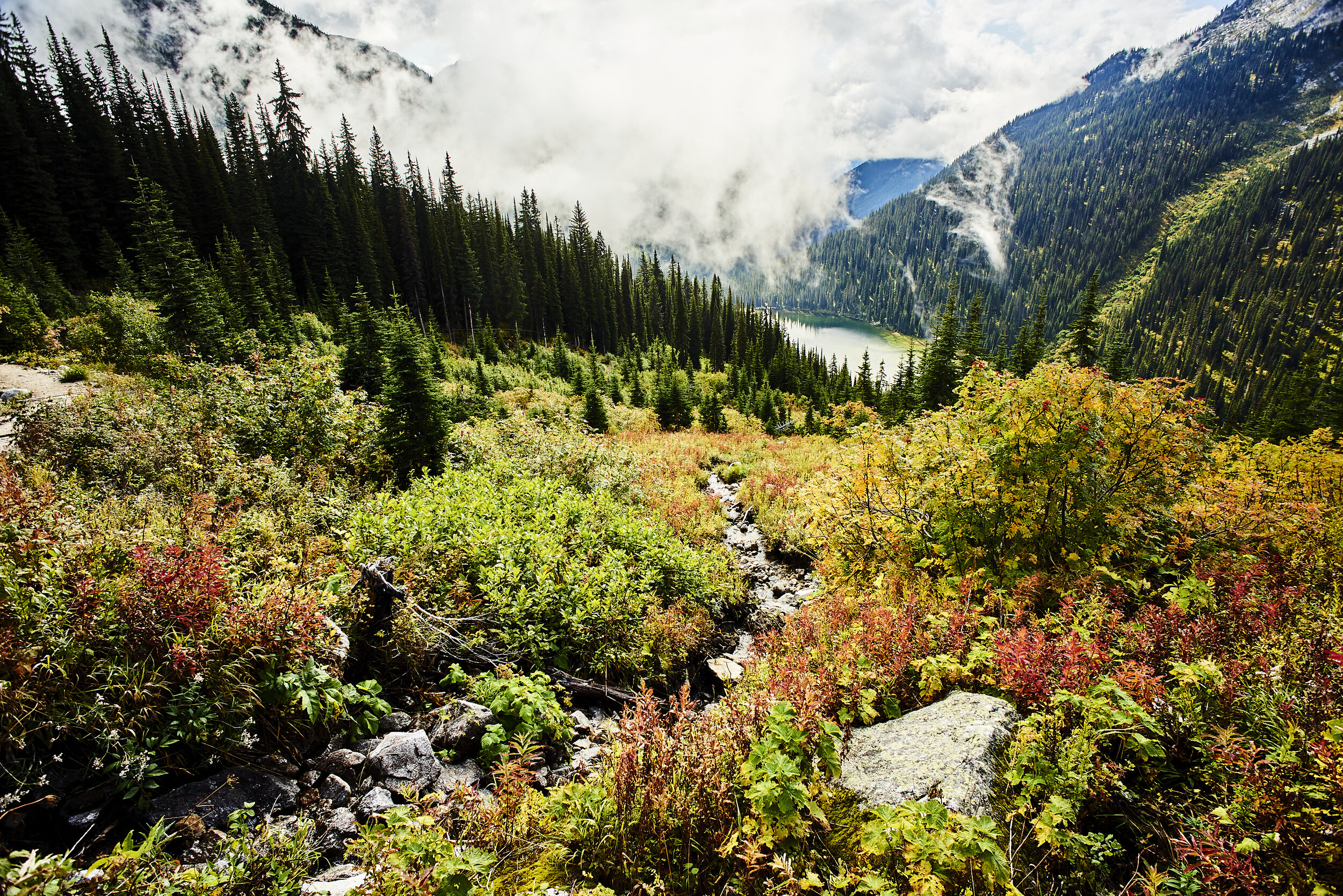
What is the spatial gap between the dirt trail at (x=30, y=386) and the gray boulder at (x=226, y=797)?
1058 centimetres

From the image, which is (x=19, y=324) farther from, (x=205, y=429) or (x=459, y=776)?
(x=459, y=776)

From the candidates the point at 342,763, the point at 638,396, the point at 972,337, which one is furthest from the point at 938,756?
the point at 638,396

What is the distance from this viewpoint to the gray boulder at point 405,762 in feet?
13.1

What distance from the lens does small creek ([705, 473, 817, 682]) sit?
8258 mm

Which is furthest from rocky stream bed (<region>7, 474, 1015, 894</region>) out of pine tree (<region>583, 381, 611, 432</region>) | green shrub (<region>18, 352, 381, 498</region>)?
pine tree (<region>583, 381, 611, 432</region>)

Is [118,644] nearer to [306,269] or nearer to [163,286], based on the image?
[163,286]

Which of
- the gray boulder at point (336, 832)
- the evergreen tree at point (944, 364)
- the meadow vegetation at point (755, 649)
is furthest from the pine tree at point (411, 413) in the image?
the evergreen tree at point (944, 364)

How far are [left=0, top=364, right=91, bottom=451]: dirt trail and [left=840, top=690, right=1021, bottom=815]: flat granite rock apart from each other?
14430mm

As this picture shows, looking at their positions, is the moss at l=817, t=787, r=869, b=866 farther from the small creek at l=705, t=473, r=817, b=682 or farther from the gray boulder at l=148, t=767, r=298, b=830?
the gray boulder at l=148, t=767, r=298, b=830

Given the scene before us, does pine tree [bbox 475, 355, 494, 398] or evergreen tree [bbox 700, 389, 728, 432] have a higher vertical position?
pine tree [bbox 475, 355, 494, 398]

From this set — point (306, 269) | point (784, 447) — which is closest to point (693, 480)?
point (784, 447)

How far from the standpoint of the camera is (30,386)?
13.0 metres

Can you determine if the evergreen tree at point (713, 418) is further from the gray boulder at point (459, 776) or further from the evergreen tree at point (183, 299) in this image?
the gray boulder at point (459, 776)

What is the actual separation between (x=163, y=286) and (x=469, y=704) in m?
27.6
